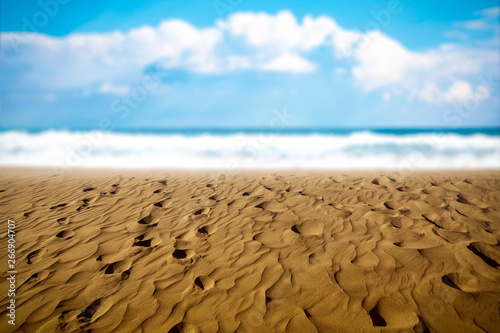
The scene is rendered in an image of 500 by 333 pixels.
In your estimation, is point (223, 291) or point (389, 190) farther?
point (389, 190)

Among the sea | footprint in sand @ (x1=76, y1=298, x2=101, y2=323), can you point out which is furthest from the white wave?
footprint in sand @ (x1=76, y1=298, x2=101, y2=323)

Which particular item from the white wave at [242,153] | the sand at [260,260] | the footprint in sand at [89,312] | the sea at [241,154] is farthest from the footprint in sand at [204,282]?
the white wave at [242,153]

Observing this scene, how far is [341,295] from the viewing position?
2.48 metres

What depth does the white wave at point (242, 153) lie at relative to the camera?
9.52m

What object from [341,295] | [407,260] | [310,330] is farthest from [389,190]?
[310,330]

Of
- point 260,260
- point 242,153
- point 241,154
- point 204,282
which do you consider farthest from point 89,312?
point 242,153

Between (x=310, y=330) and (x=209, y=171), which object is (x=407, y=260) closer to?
(x=310, y=330)

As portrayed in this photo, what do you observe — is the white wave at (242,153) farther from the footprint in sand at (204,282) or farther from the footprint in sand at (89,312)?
the footprint in sand at (89,312)

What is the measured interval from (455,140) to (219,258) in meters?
17.6

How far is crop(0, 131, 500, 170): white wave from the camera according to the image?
31.2ft

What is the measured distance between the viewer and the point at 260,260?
10.1ft

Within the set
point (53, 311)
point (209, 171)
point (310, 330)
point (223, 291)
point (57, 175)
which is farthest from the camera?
point (209, 171)

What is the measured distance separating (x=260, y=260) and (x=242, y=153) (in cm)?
924

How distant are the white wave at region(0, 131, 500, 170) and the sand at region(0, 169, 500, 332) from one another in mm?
4134
